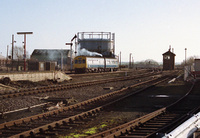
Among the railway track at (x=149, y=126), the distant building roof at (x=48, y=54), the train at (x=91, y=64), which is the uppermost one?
the distant building roof at (x=48, y=54)

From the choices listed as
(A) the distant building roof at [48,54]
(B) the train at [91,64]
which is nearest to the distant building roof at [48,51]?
→ (A) the distant building roof at [48,54]

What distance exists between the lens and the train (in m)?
42.9

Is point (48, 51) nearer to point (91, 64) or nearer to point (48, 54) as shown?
point (48, 54)

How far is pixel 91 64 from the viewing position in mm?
44562

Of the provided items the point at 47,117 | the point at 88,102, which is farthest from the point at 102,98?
the point at 47,117

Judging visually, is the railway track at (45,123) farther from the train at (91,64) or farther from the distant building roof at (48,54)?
the distant building roof at (48,54)

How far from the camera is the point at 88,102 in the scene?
43.5 feet

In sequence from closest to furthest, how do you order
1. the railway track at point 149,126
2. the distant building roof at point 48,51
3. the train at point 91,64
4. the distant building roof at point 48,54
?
the railway track at point 149,126
the train at point 91,64
the distant building roof at point 48,54
the distant building roof at point 48,51

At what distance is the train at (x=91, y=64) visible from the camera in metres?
42.9

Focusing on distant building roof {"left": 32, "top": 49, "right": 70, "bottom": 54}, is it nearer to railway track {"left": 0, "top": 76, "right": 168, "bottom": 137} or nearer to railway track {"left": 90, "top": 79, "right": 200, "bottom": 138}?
railway track {"left": 0, "top": 76, "right": 168, "bottom": 137}

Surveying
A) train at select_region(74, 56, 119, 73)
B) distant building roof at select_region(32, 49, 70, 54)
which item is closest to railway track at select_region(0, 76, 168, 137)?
train at select_region(74, 56, 119, 73)

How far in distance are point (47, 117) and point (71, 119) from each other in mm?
1141

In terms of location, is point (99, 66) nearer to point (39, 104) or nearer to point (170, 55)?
point (170, 55)

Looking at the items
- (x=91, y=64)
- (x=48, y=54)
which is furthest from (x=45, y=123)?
(x=48, y=54)
